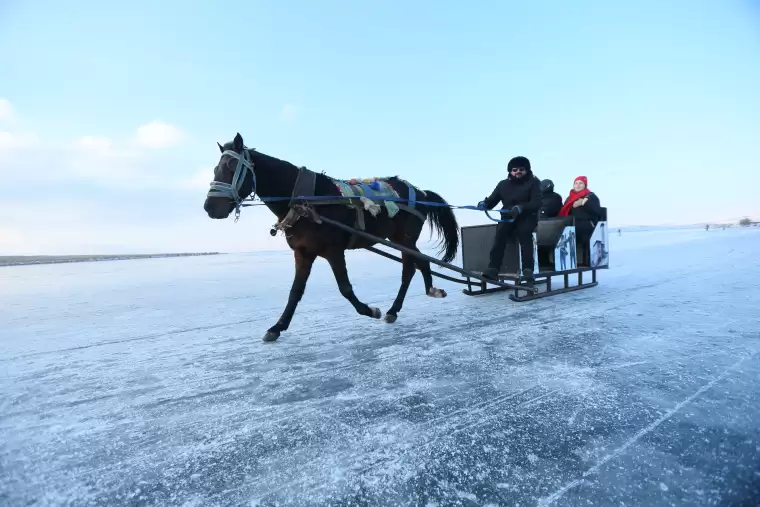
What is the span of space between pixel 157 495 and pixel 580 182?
682 cm

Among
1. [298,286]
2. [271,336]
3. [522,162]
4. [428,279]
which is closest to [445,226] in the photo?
[428,279]

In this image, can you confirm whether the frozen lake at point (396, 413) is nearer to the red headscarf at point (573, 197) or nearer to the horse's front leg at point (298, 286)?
the horse's front leg at point (298, 286)

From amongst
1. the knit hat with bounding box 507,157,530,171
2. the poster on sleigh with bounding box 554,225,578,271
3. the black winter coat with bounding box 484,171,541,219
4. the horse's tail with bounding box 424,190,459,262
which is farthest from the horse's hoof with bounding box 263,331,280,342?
the poster on sleigh with bounding box 554,225,578,271

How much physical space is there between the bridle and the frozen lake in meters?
1.30

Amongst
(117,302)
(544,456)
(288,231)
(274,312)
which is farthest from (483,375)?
(117,302)

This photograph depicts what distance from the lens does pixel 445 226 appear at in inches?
203

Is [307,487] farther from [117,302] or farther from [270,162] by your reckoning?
[117,302]

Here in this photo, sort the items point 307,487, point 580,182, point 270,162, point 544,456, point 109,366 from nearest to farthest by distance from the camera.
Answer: point 307,487 → point 544,456 → point 109,366 → point 270,162 → point 580,182

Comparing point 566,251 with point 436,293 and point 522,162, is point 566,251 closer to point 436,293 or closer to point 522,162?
point 522,162

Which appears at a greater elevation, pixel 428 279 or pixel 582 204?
pixel 582 204

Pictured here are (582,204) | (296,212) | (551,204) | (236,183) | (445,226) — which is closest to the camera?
(236,183)

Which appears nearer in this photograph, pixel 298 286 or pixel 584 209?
pixel 298 286

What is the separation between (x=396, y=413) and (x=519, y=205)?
3.38 metres

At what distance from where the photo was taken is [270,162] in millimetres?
3375
